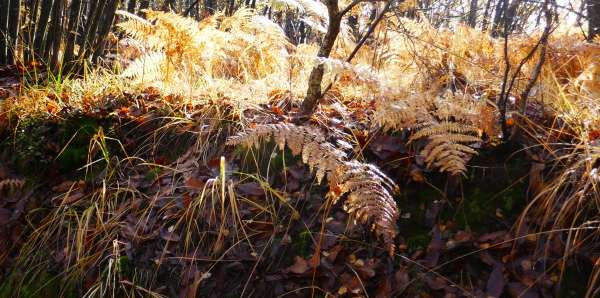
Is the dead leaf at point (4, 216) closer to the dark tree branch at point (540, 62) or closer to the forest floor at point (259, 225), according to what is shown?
the forest floor at point (259, 225)

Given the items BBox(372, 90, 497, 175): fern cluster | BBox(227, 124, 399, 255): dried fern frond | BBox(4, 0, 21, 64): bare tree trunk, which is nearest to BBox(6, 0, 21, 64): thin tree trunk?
BBox(4, 0, 21, 64): bare tree trunk

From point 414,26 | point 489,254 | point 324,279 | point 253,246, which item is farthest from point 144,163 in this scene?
point 414,26

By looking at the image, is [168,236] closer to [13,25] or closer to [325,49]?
[325,49]

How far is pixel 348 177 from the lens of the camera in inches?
78.7

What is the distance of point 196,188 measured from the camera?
2531 millimetres

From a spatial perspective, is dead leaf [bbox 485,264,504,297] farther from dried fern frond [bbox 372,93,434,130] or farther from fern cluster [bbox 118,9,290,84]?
fern cluster [bbox 118,9,290,84]

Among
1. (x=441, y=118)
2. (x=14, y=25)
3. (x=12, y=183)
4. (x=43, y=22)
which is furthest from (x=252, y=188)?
(x=14, y=25)

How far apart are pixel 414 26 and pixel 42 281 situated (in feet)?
11.6

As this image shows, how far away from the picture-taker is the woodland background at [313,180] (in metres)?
1.98

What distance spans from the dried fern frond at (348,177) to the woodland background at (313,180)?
1cm

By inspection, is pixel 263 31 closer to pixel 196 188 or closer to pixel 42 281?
pixel 196 188

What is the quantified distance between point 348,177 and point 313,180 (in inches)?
19.7

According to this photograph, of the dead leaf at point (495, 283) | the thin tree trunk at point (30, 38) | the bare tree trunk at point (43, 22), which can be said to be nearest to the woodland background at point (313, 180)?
the dead leaf at point (495, 283)

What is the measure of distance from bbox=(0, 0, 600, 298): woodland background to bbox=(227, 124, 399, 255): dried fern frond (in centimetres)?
1
